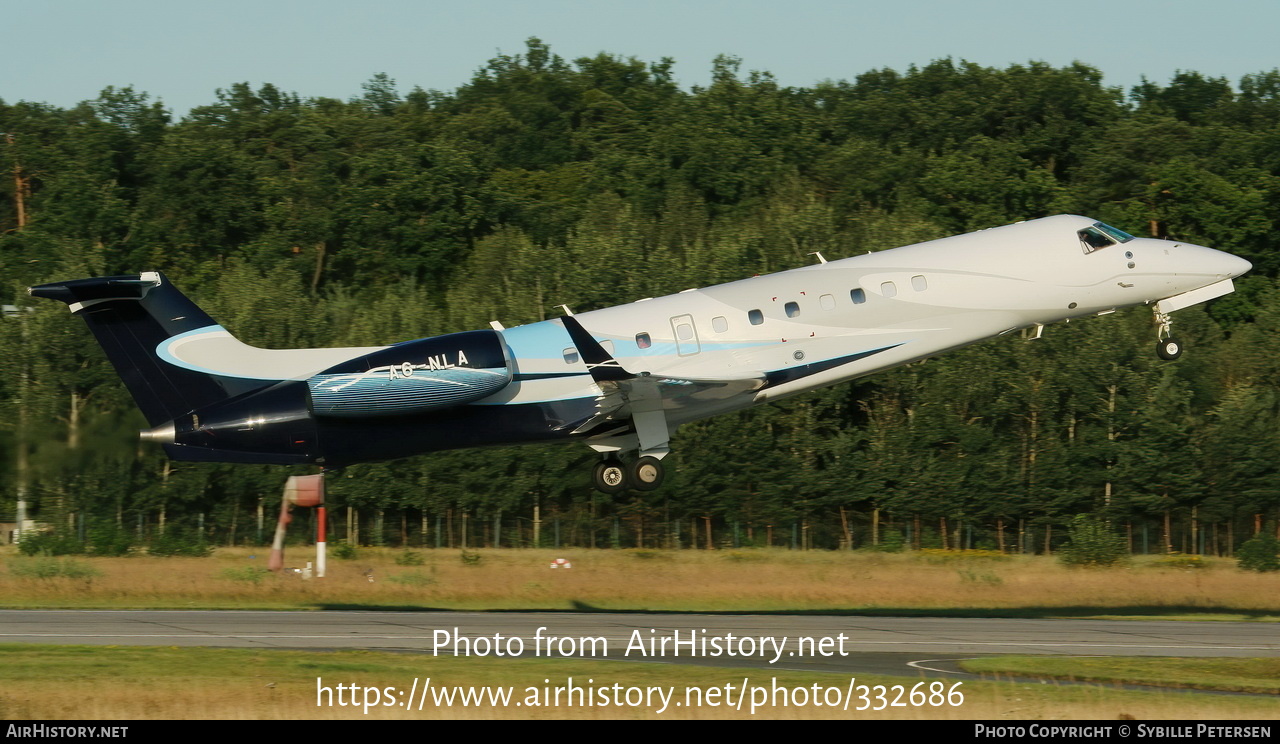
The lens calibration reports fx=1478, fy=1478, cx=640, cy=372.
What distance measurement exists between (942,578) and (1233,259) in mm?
13598

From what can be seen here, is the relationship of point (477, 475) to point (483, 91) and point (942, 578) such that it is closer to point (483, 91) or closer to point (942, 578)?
point (942, 578)

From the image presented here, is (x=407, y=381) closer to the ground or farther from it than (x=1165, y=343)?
closer to the ground

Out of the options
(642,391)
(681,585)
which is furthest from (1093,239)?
(681,585)

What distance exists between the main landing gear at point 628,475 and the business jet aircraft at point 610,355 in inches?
1.6

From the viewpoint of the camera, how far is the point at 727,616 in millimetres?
29922

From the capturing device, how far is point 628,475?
27.6 metres

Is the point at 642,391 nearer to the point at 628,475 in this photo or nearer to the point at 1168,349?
the point at 628,475

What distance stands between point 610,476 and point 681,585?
10.3 meters

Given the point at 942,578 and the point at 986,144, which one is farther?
the point at 986,144

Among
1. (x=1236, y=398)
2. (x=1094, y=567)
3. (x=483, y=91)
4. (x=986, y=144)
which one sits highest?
(x=483, y=91)

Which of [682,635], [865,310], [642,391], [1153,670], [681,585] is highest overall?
[865,310]

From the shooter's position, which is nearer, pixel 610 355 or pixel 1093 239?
pixel 610 355

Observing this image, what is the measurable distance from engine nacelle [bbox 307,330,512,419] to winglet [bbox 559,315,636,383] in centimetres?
165

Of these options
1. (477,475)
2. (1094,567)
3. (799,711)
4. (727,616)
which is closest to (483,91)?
(477,475)
